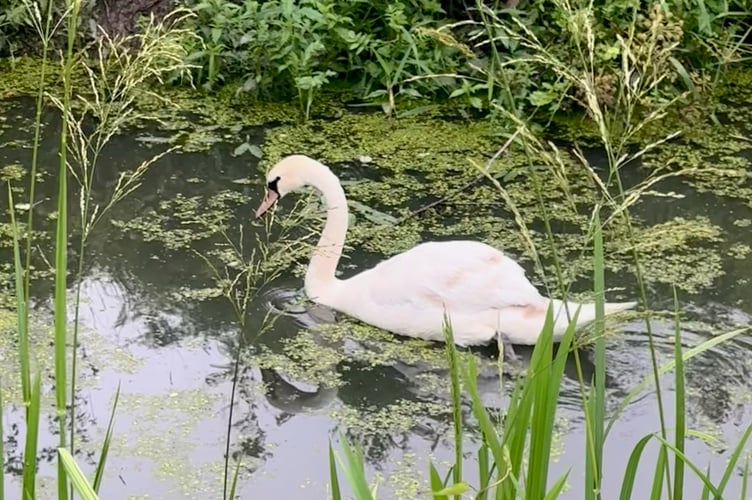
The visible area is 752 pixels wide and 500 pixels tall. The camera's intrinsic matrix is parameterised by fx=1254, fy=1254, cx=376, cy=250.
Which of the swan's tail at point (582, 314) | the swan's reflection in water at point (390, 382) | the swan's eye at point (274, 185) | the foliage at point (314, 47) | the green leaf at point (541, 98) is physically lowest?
the swan's reflection in water at point (390, 382)

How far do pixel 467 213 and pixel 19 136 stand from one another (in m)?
1.73

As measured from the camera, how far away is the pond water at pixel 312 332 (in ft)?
9.46

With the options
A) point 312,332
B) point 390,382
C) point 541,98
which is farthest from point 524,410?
point 541,98

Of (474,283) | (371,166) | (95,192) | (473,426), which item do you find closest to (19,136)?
(95,192)

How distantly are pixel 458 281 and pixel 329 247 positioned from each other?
0.43 meters

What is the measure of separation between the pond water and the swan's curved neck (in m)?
0.07

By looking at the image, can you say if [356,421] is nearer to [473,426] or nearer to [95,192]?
[473,426]

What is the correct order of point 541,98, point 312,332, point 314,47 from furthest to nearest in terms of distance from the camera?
point 314,47
point 541,98
point 312,332

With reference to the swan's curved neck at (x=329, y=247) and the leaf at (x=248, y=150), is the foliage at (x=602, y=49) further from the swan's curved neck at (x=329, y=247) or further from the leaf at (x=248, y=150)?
the swan's curved neck at (x=329, y=247)

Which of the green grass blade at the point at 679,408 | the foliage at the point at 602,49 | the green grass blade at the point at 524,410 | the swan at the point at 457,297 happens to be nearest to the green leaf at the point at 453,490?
the green grass blade at the point at 524,410

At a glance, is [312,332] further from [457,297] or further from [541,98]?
[541,98]

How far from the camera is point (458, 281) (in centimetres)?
339

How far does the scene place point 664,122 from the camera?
189 inches

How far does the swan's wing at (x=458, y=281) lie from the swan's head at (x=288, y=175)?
46 cm
